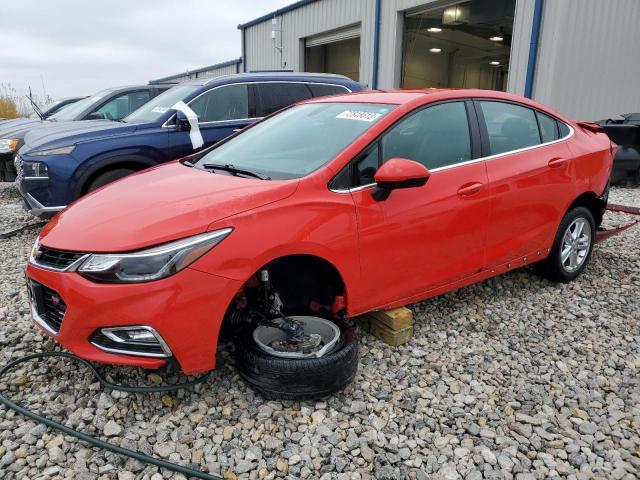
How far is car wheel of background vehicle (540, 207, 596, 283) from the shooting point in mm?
3975

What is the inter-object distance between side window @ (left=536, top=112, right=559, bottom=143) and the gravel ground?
1427 millimetres

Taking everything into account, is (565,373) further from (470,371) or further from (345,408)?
(345,408)

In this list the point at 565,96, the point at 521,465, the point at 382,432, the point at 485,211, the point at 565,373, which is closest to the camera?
the point at 521,465

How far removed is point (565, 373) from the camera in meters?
2.89

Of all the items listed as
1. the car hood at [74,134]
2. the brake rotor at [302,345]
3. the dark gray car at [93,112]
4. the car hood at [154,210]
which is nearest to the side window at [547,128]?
the car hood at [154,210]

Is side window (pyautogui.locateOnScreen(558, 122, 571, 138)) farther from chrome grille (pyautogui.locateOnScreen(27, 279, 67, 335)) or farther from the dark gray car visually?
the dark gray car

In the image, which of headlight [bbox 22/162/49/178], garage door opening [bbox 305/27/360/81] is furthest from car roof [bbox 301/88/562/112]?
garage door opening [bbox 305/27/360/81]

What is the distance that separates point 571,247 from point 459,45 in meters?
15.7

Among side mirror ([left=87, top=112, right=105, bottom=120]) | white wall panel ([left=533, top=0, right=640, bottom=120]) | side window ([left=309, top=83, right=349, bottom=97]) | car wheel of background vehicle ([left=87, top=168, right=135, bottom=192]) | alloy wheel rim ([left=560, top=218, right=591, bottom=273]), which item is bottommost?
alloy wheel rim ([left=560, top=218, right=591, bottom=273])


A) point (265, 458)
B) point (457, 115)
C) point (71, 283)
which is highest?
point (457, 115)

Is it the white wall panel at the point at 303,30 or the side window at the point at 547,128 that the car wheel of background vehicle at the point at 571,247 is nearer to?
the side window at the point at 547,128

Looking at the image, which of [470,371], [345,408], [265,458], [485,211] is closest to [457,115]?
[485,211]

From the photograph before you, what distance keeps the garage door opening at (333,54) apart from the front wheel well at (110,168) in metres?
9.64

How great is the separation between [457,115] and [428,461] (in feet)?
7.10
